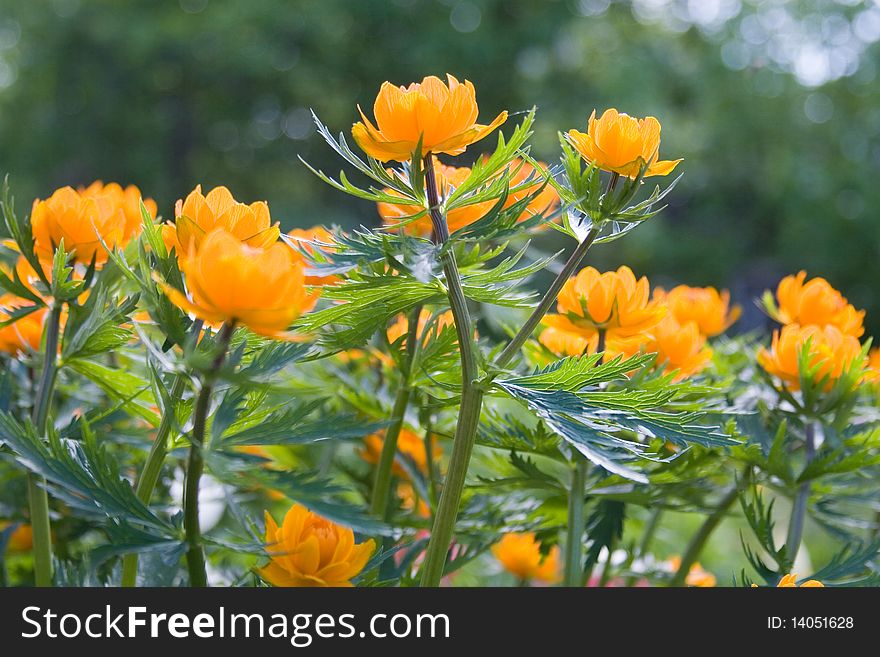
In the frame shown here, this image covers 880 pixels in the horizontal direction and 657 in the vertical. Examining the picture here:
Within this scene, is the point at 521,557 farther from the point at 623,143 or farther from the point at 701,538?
the point at 623,143

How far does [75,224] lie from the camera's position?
1.78 feet

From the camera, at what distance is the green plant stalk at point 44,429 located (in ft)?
1.72

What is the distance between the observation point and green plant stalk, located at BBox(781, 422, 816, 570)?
1.98ft

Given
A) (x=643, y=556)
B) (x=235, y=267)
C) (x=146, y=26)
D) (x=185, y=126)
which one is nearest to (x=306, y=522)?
(x=235, y=267)

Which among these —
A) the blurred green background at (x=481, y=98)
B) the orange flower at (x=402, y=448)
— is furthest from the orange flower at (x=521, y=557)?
the blurred green background at (x=481, y=98)

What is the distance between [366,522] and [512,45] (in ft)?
26.3

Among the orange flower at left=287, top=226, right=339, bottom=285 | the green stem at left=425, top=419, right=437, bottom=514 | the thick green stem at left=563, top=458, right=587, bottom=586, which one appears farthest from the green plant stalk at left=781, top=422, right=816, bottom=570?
the orange flower at left=287, top=226, right=339, bottom=285

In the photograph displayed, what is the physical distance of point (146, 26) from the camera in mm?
7367

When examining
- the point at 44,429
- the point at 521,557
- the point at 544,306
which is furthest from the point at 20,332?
the point at 521,557

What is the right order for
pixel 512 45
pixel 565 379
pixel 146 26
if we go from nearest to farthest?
pixel 565 379
pixel 146 26
pixel 512 45

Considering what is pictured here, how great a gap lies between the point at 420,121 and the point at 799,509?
393 mm

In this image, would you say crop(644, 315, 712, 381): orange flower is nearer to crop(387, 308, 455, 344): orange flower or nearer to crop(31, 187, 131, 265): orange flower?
crop(387, 308, 455, 344): orange flower

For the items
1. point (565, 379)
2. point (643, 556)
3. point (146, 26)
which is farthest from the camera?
point (146, 26)

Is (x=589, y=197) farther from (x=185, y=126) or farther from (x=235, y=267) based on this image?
(x=185, y=126)
